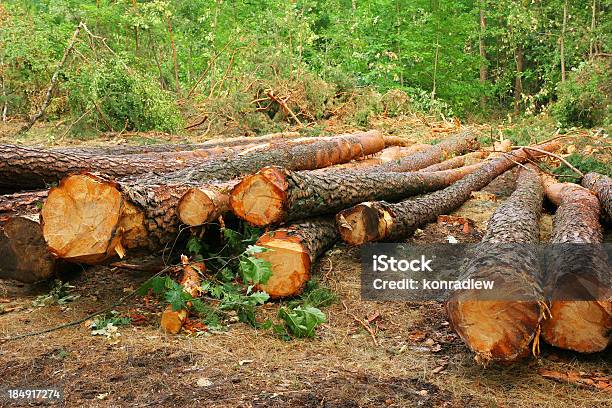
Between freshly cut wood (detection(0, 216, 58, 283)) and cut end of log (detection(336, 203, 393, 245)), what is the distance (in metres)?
2.23

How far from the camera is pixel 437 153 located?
9.47 metres

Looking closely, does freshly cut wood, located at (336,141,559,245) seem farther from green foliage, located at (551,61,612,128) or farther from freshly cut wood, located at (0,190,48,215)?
green foliage, located at (551,61,612,128)

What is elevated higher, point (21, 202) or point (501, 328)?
point (21, 202)

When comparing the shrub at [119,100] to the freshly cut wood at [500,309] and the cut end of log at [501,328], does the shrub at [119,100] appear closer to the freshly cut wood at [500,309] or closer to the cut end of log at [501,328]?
the freshly cut wood at [500,309]

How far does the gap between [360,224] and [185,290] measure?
5.09 ft

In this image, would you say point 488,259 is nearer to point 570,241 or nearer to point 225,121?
point 570,241

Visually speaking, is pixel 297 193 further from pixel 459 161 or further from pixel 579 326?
pixel 459 161

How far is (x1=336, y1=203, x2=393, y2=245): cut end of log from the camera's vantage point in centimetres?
493

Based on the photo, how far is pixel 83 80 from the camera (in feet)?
38.8

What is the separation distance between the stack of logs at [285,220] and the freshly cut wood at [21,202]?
0.04 ft

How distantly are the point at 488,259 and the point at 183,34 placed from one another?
16.1m

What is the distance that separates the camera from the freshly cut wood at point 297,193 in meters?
4.45

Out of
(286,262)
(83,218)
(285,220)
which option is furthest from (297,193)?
(83,218)

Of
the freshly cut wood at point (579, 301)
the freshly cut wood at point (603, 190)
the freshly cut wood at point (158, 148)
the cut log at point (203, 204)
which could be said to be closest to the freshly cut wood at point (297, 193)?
the cut log at point (203, 204)
